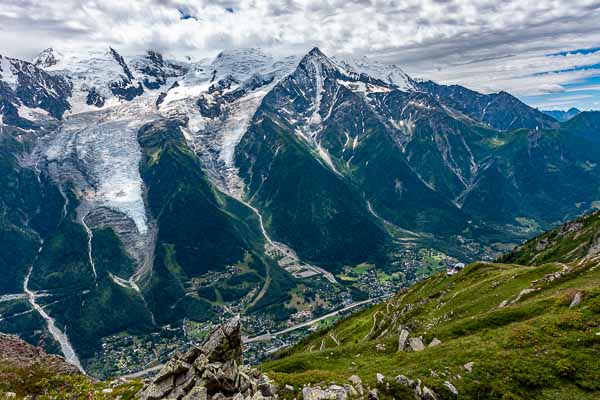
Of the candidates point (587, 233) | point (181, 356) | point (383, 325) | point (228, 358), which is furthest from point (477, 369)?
point (587, 233)

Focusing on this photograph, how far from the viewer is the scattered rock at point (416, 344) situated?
2235 inches

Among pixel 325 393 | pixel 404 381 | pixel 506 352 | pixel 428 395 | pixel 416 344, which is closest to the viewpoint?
pixel 428 395

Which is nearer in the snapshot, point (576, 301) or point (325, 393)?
point (325, 393)

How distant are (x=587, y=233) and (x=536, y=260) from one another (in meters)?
20.5

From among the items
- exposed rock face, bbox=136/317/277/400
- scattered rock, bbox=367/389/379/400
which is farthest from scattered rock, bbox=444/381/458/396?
exposed rock face, bbox=136/317/277/400

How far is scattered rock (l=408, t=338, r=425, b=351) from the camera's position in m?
56.8

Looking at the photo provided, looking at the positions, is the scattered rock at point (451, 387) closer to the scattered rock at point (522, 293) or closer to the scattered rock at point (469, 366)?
the scattered rock at point (469, 366)

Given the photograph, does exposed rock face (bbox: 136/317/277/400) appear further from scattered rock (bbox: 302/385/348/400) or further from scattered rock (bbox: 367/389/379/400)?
scattered rock (bbox: 367/389/379/400)

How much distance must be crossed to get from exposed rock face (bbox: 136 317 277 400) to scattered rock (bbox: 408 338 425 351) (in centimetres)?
2458

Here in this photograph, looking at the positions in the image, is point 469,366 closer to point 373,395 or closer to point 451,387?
point 451,387

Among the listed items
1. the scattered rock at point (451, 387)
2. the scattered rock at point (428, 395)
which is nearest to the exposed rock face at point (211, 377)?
the scattered rock at point (428, 395)

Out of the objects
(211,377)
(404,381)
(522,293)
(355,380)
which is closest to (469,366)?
(404,381)

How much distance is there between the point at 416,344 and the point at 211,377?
106ft

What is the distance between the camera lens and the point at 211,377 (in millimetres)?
40688
